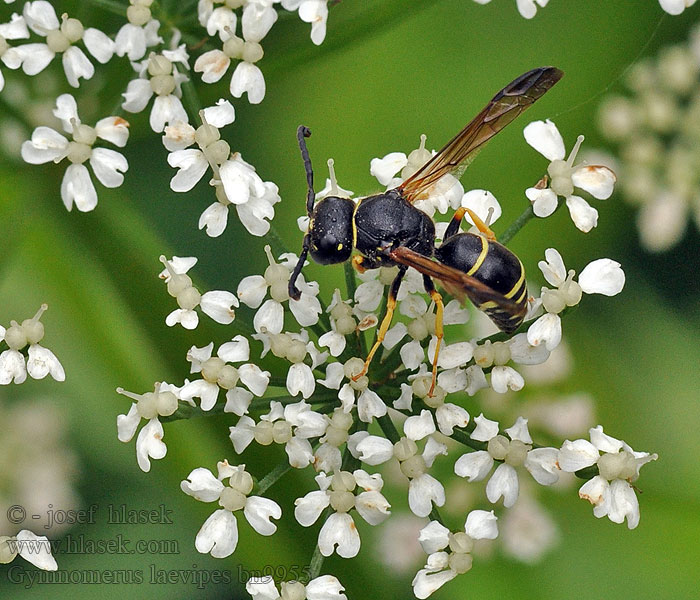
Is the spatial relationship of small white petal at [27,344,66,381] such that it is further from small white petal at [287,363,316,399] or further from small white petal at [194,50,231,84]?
small white petal at [194,50,231,84]

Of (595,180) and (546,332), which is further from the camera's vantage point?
(595,180)

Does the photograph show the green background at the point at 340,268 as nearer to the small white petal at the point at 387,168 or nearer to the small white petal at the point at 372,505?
the small white petal at the point at 387,168

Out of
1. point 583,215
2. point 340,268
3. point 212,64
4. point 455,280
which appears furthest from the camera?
point 340,268

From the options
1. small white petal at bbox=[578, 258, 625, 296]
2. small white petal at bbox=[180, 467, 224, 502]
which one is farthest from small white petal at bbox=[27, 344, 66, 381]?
small white petal at bbox=[578, 258, 625, 296]

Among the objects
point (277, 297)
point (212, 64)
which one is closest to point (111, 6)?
point (212, 64)

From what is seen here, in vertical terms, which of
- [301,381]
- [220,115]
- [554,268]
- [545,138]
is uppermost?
[220,115]

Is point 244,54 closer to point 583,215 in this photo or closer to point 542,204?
point 542,204

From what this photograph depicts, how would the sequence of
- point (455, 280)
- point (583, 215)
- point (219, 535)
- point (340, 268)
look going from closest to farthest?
point (455, 280), point (219, 535), point (583, 215), point (340, 268)

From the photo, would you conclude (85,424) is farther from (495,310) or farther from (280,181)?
(495,310)

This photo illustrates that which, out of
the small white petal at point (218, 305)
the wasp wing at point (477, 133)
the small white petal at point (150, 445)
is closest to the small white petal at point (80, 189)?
the small white petal at point (218, 305)
